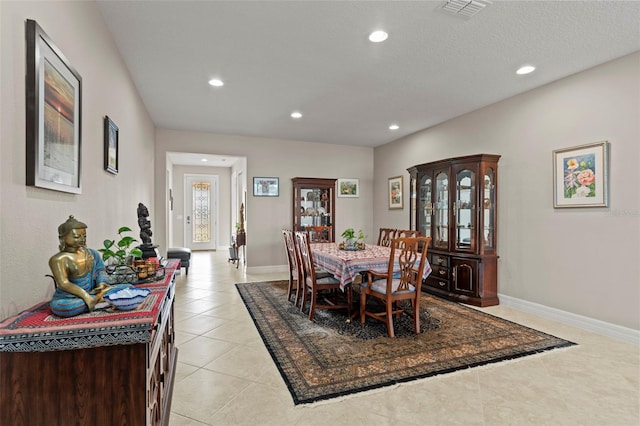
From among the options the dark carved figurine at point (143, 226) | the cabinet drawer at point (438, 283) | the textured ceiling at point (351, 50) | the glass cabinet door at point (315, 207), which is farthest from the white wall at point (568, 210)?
the dark carved figurine at point (143, 226)

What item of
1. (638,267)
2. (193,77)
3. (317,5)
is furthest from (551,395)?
(193,77)

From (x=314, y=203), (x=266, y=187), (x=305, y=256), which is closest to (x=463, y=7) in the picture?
(x=305, y=256)

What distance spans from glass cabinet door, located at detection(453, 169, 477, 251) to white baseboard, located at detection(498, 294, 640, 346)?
0.84 meters

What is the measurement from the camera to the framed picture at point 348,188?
277 inches

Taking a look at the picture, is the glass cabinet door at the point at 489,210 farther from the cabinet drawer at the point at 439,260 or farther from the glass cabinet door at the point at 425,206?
the glass cabinet door at the point at 425,206

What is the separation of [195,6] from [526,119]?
3833 mm

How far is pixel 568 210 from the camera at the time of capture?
11.5ft

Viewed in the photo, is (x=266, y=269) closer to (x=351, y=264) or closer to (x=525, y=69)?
(x=351, y=264)

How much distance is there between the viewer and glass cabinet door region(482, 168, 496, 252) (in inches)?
167

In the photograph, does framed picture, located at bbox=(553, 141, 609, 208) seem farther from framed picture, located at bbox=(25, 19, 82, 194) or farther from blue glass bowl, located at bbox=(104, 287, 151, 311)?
framed picture, located at bbox=(25, 19, 82, 194)

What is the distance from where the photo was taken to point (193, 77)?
352 centimetres

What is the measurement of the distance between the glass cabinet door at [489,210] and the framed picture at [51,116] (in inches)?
170

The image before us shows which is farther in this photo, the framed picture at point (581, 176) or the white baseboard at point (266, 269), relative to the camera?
the white baseboard at point (266, 269)

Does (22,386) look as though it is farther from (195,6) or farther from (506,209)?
(506,209)
